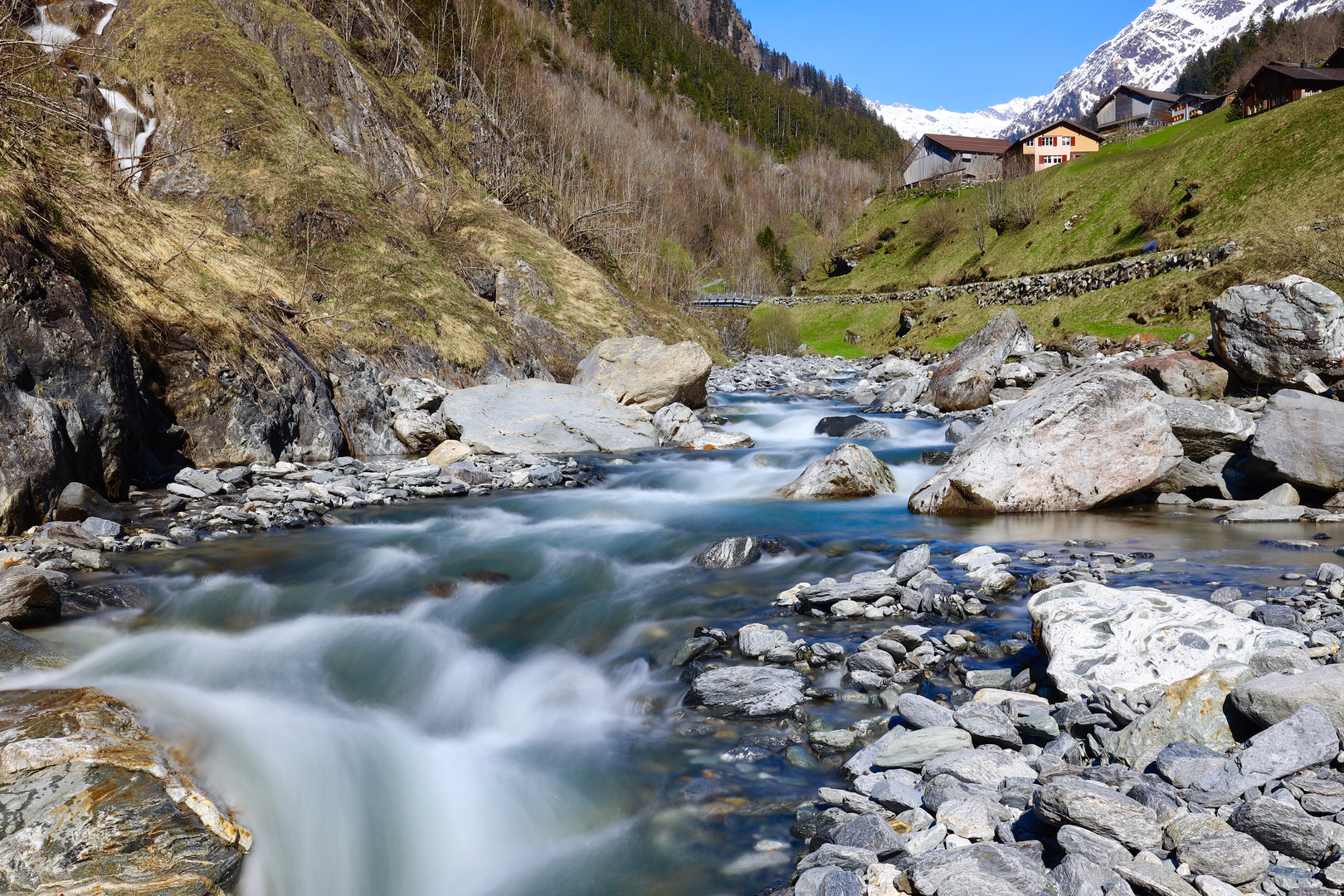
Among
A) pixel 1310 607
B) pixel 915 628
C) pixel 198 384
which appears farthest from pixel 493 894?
pixel 198 384

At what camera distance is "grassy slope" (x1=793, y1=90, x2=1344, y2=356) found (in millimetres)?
26844

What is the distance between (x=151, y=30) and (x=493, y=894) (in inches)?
934

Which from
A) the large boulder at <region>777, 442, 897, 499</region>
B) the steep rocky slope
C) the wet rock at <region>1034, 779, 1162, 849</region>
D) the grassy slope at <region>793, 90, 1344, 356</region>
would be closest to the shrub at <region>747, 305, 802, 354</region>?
the grassy slope at <region>793, 90, 1344, 356</region>

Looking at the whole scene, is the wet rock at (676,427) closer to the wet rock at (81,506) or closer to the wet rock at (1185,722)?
the wet rock at (81,506)

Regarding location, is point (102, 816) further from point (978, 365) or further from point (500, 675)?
point (978, 365)

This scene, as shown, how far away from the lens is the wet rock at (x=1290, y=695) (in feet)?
10.3

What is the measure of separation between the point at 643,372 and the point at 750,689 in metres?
12.6

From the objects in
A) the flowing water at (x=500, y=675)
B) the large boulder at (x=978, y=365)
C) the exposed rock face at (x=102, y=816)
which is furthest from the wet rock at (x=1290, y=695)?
the large boulder at (x=978, y=365)

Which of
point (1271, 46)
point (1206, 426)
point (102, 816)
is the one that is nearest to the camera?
point (102, 816)

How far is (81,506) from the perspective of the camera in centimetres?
761

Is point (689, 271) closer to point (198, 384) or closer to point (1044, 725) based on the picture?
point (198, 384)

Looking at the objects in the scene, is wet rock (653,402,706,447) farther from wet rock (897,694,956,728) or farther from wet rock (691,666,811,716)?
wet rock (897,694,956,728)

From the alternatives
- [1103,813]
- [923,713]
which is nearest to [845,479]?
[923,713]

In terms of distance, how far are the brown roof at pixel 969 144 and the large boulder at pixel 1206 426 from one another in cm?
8811
